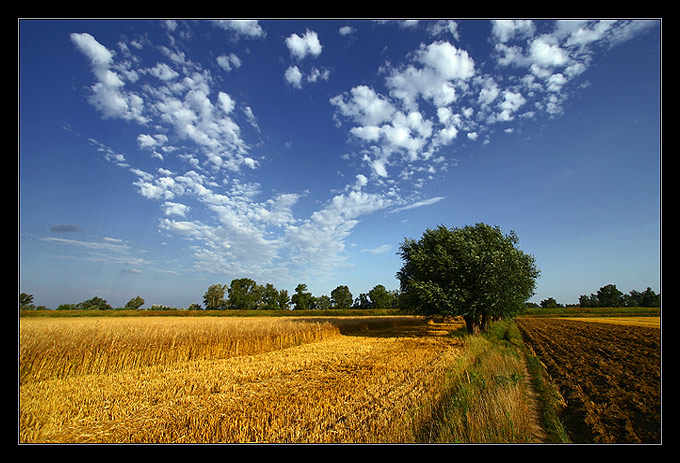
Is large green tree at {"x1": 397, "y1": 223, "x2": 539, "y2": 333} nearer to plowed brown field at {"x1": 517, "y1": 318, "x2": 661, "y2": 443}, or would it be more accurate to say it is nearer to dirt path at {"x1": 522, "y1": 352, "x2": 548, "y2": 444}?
plowed brown field at {"x1": 517, "y1": 318, "x2": 661, "y2": 443}

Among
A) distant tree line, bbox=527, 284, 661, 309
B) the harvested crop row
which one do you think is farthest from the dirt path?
distant tree line, bbox=527, 284, 661, 309

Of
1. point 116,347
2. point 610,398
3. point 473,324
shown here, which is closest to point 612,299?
point 473,324

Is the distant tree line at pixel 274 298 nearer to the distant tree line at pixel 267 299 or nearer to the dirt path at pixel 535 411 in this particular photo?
the distant tree line at pixel 267 299

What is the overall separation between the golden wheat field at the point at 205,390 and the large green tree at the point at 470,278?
7.54 metres

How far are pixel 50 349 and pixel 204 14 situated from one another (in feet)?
43.3

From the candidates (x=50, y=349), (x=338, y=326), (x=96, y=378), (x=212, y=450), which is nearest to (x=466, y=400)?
(x=212, y=450)

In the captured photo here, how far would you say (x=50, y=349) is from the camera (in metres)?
9.73

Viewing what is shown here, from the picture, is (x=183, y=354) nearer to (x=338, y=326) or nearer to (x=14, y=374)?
(x=14, y=374)

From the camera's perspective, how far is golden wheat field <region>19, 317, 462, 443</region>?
5.37 metres

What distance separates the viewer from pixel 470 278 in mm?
21469

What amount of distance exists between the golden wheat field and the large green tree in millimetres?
7541

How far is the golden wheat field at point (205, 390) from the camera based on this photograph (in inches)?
211

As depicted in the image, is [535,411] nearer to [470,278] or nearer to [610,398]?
[610,398]

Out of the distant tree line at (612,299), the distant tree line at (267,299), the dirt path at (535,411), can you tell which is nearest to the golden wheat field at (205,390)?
the dirt path at (535,411)
